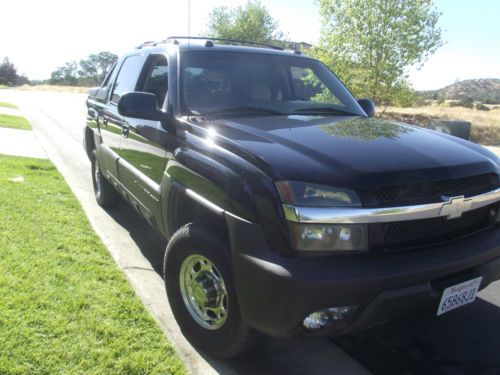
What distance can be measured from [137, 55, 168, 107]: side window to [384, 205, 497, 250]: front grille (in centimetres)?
212

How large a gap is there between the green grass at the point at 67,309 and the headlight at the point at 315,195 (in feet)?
3.99

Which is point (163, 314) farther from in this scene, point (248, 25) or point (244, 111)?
point (248, 25)

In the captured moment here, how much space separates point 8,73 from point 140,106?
95829 millimetres

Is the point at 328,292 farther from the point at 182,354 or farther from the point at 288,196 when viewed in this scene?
the point at 182,354

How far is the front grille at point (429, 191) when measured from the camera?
86.4 inches

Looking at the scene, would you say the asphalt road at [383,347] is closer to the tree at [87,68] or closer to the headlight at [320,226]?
the headlight at [320,226]

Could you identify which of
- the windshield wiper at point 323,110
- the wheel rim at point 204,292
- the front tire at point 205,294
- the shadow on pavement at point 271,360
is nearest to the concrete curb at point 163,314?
the shadow on pavement at point 271,360

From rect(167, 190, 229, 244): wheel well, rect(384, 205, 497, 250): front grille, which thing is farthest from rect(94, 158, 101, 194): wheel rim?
rect(384, 205, 497, 250): front grille

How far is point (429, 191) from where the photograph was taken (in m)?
2.30

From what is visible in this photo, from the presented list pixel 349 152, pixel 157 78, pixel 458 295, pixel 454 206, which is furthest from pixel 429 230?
pixel 157 78

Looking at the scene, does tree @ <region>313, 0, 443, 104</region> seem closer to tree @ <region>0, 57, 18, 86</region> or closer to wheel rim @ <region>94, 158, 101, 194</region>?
wheel rim @ <region>94, 158, 101, 194</region>

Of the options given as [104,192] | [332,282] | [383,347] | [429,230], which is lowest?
[383,347]

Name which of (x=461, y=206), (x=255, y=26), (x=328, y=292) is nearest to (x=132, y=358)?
(x=328, y=292)

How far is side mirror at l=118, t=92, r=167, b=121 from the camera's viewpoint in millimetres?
3094
